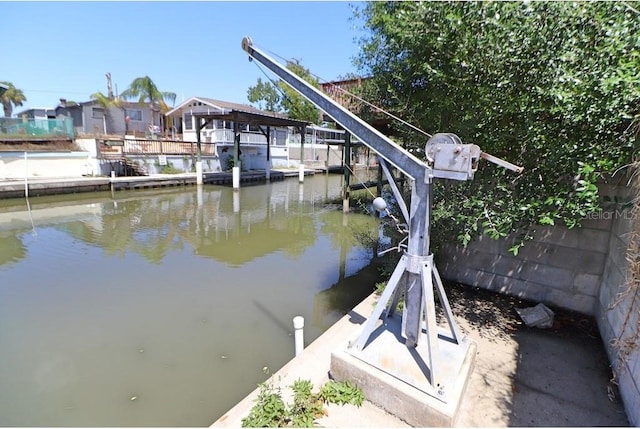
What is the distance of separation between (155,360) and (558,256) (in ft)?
16.2

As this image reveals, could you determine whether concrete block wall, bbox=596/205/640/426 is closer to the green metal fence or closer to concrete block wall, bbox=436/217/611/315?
concrete block wall, bbox=436/217/611/315

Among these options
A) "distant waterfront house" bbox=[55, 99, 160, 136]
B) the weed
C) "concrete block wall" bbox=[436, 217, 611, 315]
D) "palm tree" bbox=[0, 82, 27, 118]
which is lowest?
the weed

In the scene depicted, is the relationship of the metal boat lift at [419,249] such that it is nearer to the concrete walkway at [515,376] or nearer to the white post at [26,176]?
the concrete walkway at [515,376]

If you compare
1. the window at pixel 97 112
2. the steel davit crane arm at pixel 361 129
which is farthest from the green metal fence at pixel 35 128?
the steel davit crane arm at pixel 361 129

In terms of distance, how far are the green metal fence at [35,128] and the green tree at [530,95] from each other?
18.8 m

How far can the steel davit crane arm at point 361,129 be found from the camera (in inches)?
93.4

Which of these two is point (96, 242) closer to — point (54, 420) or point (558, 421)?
point (54, 420)

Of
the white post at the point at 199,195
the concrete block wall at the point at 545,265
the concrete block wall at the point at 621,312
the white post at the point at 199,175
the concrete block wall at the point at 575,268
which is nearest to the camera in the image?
the concrete block wall at the point at 621,312

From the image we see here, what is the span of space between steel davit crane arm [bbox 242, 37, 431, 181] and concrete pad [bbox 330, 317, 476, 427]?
55.9 inches

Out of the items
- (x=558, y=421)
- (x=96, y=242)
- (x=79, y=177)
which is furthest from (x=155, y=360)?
(x=79, y=177)

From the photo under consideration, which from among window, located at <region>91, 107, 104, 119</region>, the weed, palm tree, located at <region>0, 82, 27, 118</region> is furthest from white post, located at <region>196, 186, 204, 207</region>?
palm tree, located at <region>0, 82, 27, 118</region>

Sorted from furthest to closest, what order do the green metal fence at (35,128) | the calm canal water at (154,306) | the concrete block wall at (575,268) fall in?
the green metal fence at (35,128) < the calm canal water at (154,306) < the concrete block wall at (575,268)

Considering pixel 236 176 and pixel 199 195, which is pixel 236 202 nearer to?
pixel 199 195

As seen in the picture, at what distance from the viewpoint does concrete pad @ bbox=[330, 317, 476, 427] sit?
2236 millimetres
